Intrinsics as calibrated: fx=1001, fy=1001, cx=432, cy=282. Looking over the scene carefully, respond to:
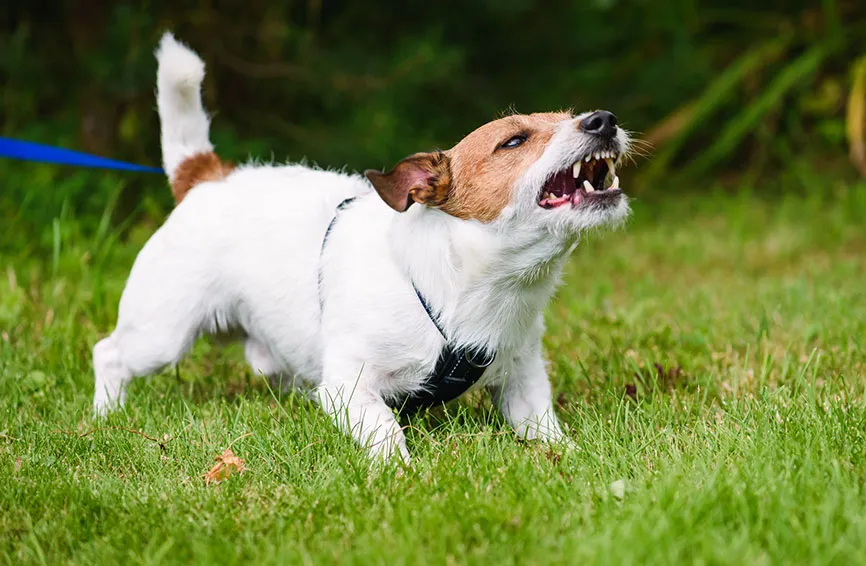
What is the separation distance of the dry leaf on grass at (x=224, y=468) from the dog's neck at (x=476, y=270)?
0.73 meters

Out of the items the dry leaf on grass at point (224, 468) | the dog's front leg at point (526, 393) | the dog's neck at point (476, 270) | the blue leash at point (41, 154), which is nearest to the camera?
the dry leaf on grass at point (224, 468)

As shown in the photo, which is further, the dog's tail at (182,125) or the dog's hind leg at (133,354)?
the dog's tail at (182,125)

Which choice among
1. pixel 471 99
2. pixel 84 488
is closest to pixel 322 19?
pixel 471 99

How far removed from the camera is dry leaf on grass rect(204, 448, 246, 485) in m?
2.75

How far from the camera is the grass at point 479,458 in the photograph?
221 cm

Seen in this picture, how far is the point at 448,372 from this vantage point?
121 inches

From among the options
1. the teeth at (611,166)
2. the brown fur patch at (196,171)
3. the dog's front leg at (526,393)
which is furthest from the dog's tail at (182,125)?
the teeth at (611,166)

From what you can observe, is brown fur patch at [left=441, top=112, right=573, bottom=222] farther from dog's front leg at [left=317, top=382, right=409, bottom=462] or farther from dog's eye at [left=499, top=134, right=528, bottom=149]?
dog's front leg at [left=317, top=382, right=409, bottom=462]

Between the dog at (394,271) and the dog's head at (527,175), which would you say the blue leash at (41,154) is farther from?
the dog's head at (527,175)

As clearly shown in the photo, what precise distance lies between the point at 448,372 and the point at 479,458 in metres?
0.37

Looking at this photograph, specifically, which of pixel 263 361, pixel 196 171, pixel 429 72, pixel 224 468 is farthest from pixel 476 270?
pixel 429 72

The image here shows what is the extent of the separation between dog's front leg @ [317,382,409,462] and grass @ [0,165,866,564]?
65mm

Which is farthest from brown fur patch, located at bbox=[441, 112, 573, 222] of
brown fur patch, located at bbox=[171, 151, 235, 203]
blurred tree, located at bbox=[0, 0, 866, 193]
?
blurred tree, located at bbox=[0, 0, 866, 193]

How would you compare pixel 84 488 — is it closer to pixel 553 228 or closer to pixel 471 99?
pixel 553 228
